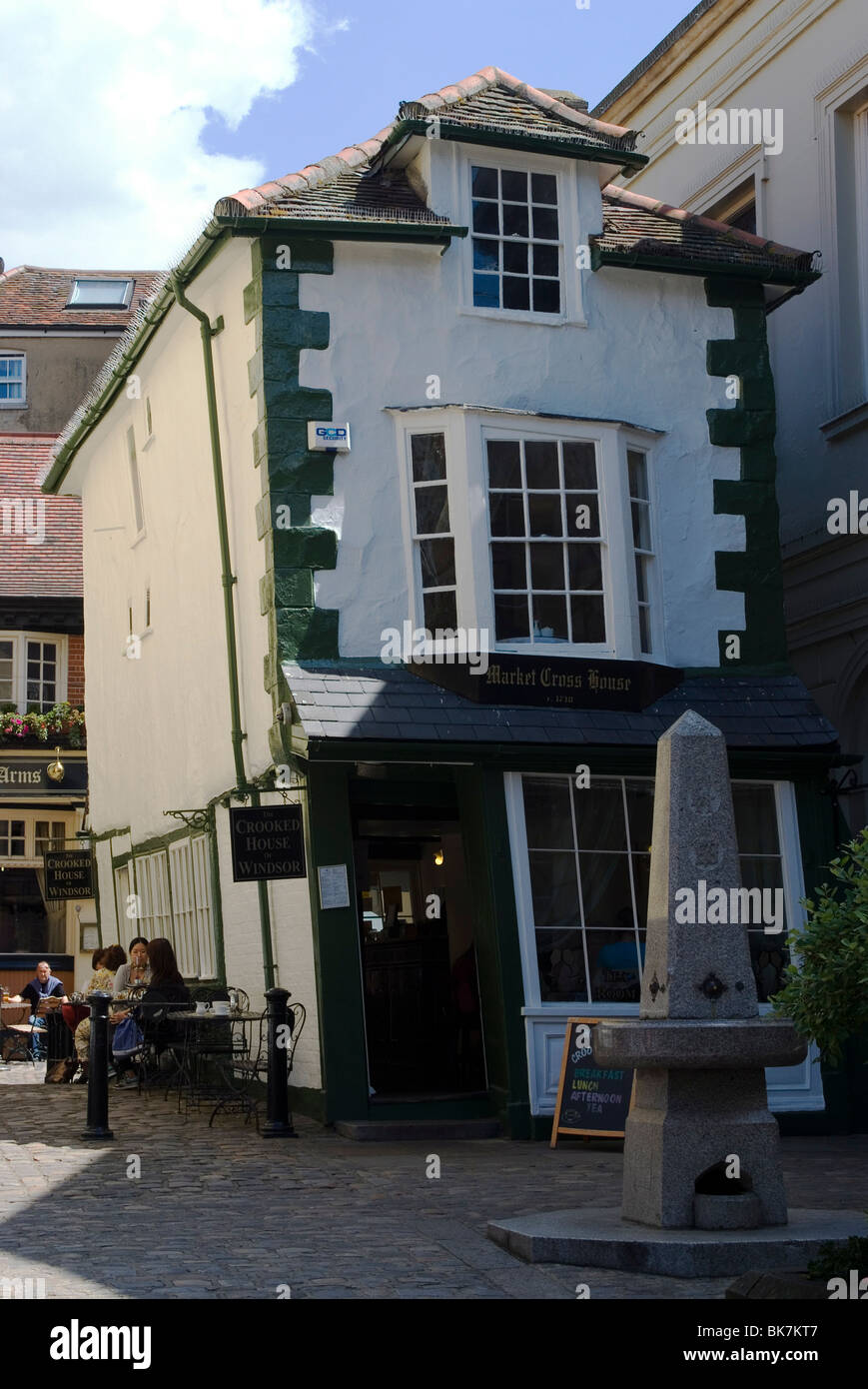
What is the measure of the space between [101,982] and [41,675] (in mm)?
12681

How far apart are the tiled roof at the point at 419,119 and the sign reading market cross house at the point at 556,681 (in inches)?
144

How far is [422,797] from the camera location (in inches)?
551

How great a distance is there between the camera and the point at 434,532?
1388cm

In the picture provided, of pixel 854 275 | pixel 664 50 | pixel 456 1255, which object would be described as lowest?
pixel 456 1255

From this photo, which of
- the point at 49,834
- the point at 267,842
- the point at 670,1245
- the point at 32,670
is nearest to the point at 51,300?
the point at 32,670

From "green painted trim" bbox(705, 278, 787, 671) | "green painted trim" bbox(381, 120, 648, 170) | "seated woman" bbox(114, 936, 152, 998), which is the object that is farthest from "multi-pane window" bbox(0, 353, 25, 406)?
"green painted trim" bbox(705, 278, 787, 671)

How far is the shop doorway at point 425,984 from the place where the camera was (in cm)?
1473

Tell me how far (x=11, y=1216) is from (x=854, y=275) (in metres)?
11.3

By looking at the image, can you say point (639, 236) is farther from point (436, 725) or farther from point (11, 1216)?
point (11, 1216)

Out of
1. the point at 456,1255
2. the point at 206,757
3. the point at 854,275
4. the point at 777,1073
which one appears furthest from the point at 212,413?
the point at 456,1255

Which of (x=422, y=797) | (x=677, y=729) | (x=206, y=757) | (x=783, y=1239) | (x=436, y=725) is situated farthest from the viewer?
(x=206, y=757)

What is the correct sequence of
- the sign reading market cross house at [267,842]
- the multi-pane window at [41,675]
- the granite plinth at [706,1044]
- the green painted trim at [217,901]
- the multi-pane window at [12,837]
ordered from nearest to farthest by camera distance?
1. the granite plinth at [706,1044]
2. the sign reading market cross house at [267,842]
3. the green painted trim at [217,901]
4. the multi-pane window at [12,837]
5. the multi-pane window at [41,675]
